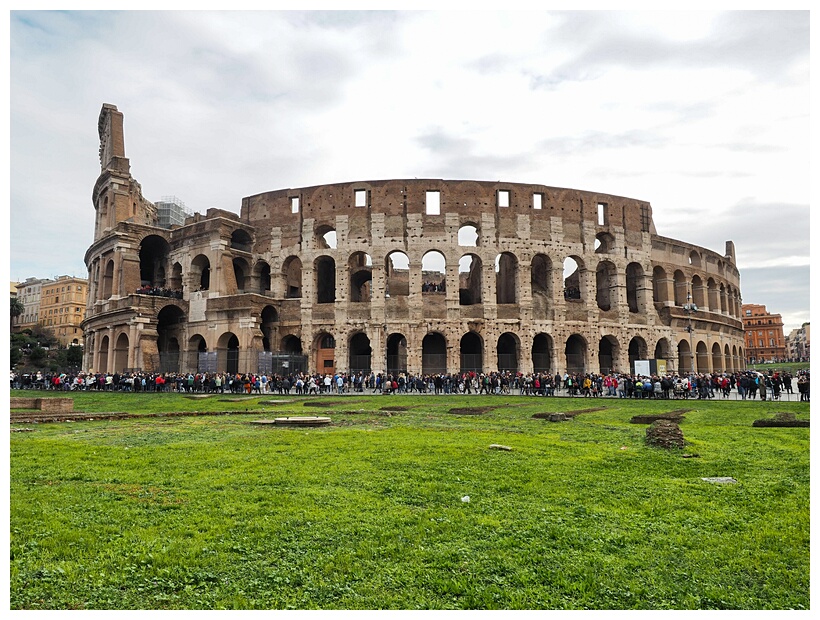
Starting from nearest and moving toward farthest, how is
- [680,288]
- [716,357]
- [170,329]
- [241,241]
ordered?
[170,329] → [241,241] → [680,288] → [716,357]

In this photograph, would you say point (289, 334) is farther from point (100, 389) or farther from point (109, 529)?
point (109, 529)

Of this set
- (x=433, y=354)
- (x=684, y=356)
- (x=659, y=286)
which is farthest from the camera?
(x=684, y=356)

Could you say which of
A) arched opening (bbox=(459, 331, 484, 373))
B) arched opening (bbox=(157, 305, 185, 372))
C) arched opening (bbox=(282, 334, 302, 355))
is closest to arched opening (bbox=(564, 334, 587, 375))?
arched opening (bbox=(459, 331, 484, 373))

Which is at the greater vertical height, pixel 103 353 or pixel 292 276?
pixel 292 276

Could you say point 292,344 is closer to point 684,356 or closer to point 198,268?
point 198,268

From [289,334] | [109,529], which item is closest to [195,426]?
[109,529]

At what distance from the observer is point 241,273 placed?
41.0 m

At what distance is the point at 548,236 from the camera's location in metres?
38.4

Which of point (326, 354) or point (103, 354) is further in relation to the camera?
point (103, 354)

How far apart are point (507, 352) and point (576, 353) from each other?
4677mm

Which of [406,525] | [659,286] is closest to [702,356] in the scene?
[659,286]

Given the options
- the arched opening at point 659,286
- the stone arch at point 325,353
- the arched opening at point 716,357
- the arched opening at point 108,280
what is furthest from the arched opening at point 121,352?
the arched opening at point 716,357

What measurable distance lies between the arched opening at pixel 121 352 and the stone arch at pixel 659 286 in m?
35.0

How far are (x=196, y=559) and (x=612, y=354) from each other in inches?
1489
